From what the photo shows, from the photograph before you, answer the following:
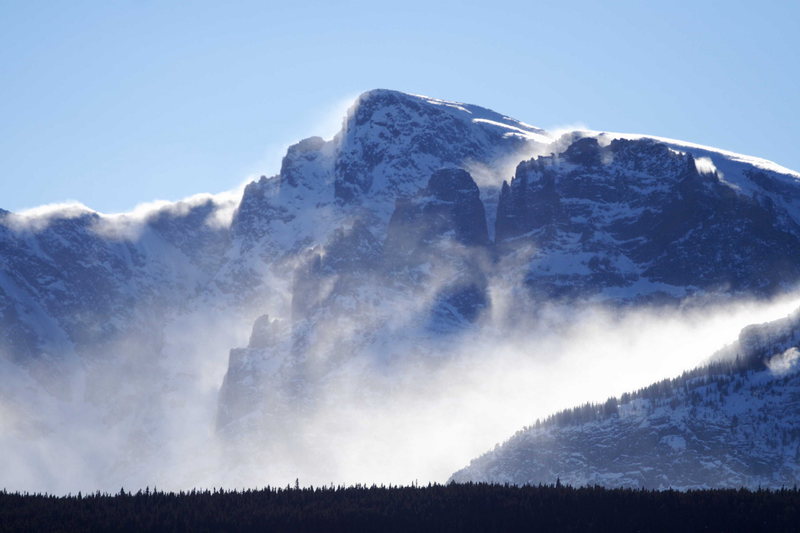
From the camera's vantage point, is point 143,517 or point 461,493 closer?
point 143,517

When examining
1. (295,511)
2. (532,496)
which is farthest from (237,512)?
(532,496)

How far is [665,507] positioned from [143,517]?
207 ft

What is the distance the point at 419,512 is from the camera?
619 ft

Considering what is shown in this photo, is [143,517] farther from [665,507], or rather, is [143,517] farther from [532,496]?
[665,507]

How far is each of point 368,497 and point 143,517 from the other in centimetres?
2909

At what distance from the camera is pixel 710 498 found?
19500 centimetres

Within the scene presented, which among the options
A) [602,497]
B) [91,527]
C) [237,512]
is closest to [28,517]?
[91,527]

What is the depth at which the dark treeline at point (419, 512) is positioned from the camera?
599 ft

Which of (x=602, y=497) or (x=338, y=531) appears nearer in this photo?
(x=338, y=531)

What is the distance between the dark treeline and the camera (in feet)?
599

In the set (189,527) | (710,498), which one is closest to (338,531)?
(189,527)

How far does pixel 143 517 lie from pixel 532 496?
4873 centimetres

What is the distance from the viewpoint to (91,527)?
179375 millimetres

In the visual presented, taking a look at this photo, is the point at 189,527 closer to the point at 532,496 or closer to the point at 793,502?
the point at 532,496
